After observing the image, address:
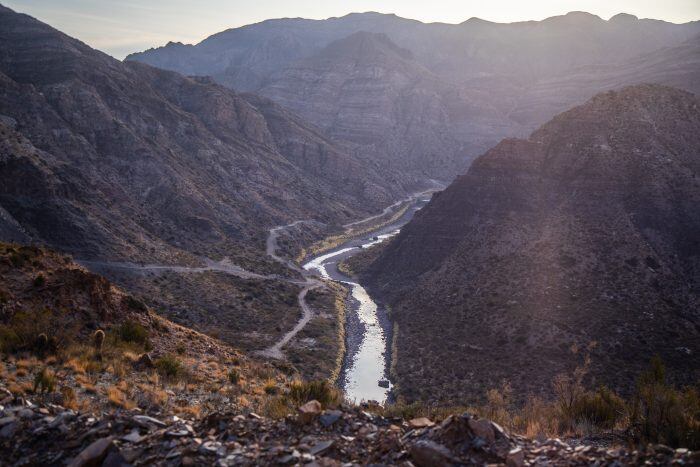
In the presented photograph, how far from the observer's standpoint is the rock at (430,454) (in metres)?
8.87

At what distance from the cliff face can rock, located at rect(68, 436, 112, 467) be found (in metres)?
53.4

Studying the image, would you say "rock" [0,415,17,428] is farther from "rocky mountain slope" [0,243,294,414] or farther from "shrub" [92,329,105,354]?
"shrub" [92,329,105,354]

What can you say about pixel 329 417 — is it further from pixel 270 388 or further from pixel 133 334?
pixel 133 334

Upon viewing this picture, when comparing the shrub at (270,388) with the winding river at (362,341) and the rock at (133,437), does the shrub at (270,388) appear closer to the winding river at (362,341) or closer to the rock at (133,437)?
the winding river at (362,341)

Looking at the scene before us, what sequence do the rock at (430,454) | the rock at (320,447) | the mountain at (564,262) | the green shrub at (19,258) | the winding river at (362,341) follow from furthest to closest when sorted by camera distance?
the winding river at (362,341) → the mountain at (564,262) → the green shrub at (19,258) → the rock at (320,447) → the rock at (430,454)

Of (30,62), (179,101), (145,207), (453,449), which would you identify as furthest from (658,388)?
(179,101)

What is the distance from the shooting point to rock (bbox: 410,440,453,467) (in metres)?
8.87

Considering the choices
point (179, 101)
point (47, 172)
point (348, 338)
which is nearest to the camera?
point (348, 338)

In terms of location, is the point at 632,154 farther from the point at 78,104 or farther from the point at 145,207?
the point at 78,104

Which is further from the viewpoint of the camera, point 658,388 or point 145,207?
point 145,207

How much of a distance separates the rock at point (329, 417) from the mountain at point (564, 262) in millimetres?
27995

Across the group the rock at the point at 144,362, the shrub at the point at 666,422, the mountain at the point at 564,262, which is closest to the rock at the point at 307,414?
the shrub at the point at 666,422

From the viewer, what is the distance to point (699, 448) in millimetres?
10359

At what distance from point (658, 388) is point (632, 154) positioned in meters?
49.3
